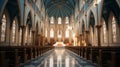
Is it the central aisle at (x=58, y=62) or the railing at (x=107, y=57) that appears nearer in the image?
the railing at (x=107, y=57)

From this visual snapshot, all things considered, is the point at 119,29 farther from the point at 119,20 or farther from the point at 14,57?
the point at 14,57

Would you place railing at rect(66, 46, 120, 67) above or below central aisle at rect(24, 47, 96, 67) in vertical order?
above

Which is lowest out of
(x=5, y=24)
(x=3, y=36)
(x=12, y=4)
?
(x=3, y=36)

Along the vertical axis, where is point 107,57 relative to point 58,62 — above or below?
above

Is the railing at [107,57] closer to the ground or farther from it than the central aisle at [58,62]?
farther from it

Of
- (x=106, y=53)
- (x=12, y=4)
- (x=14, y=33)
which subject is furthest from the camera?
(x=14, y=33)

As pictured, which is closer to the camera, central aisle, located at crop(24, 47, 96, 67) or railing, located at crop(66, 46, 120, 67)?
railing, located at crop(66, 46, 120, 67)

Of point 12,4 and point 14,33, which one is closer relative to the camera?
point 12,4

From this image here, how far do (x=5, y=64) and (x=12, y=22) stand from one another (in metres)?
21.1

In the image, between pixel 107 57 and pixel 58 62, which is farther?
pixel 58 62

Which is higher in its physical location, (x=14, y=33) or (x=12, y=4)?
(x=12, y=4)

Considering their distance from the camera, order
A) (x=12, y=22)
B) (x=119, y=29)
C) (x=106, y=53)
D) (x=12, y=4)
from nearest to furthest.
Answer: (x=106, y=53), (x=12, y=4), (x=119, y=29), (x=12, y=22)

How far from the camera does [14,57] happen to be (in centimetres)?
795

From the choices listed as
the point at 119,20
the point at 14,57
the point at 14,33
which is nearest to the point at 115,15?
the point at 119,20
